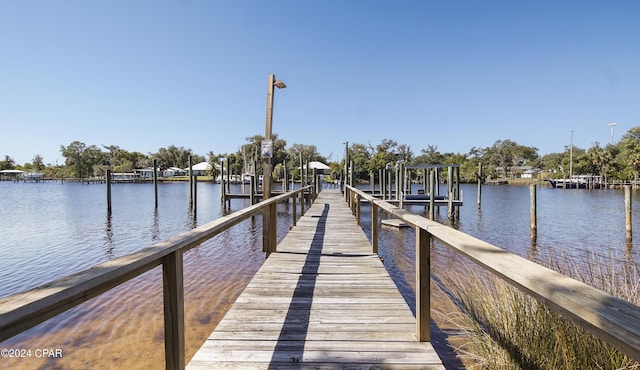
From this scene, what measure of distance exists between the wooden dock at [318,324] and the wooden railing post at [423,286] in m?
0.09

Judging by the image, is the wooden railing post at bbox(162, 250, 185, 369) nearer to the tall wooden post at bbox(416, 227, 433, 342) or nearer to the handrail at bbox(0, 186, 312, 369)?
the handrail at bbox(0, 186, 312, 369)

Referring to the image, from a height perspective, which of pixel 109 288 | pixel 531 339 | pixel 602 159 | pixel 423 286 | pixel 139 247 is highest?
pixel 602 159

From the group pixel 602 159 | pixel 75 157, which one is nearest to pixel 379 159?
pixel 602 159

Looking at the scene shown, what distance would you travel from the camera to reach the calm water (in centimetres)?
384

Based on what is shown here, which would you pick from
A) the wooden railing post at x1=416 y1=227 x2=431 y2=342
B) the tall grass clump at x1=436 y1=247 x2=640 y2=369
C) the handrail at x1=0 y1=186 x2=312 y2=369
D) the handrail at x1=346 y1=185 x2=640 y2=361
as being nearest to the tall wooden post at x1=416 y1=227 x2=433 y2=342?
the wooden railing post at x1=416 y1=227 x2=431 y2=342

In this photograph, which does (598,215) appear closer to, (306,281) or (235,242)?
(235,242)

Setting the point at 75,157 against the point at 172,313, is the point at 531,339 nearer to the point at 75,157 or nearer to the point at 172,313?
the point at 172,313

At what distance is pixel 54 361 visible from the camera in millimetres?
3486

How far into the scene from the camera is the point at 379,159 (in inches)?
2266

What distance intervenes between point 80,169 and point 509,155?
9574cm

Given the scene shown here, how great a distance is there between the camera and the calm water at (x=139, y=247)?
12.6 feet

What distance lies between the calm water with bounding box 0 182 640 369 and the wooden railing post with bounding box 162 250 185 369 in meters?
2.10

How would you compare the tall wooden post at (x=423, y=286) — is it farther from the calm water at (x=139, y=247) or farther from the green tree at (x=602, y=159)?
the green tree at (x=602, y=159)

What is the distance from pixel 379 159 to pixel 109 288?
57.5m
